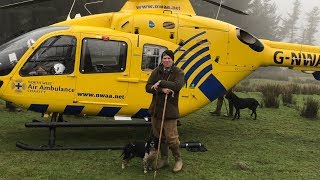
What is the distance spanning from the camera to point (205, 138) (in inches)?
337

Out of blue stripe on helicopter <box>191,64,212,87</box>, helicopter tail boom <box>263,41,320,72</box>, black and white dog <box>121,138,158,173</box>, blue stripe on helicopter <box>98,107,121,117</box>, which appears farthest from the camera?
helicopter tail boom <box>263,41,320,72</box>

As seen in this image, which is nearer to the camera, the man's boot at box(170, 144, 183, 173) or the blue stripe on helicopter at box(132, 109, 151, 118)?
the man's boot at box(170, 144, 183, 173)

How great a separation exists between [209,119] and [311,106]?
3.38 metres

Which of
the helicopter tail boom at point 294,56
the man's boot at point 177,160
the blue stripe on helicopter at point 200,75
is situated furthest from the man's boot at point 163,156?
the helicopter tail boom at point 294,56

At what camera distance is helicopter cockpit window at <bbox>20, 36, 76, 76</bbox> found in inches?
279

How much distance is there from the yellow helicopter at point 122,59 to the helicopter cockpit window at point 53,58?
18 mm

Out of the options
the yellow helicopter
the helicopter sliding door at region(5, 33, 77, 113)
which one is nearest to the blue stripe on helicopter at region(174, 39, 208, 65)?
the yellow helicopter

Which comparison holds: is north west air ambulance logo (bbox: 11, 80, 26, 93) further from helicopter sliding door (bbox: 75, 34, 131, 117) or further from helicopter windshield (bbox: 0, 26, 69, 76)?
helicopter sliding door (bbox: 75, 34, 131, 117)

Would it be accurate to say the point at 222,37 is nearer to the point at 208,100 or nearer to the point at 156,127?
the point at 208,100

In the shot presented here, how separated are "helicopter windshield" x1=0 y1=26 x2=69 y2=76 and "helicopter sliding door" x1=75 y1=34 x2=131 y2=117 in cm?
76

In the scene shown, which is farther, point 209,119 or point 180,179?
point 209,119

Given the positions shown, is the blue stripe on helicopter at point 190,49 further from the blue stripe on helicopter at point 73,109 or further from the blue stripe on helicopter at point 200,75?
the blue stripe on helicopter at point 73,109

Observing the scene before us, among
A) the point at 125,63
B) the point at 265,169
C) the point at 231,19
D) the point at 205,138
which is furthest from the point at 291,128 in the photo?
the point at 231,19

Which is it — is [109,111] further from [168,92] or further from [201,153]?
[168,92]
